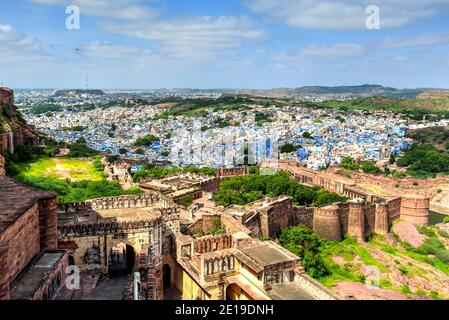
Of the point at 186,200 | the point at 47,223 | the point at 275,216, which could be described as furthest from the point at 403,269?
the point at 47,223

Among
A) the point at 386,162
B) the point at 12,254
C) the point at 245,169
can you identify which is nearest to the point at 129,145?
the point at 245,169

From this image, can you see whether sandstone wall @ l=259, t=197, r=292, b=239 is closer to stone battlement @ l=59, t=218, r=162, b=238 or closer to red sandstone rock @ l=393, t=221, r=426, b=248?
stone battlement @ l=59, t=218, r=162, b=238

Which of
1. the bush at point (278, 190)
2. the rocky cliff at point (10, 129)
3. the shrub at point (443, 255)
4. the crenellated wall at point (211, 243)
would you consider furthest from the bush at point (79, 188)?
the shrub at point (443, 255)

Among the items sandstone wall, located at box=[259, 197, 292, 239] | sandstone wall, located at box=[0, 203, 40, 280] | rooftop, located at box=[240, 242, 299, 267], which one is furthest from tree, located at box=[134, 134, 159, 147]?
sandstone wall, located at box=[0, 203, 40, 280]

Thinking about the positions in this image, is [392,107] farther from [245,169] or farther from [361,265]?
[361,265]

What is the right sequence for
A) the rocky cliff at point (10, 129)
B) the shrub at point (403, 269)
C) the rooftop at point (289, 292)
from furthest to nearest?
the rocky cliff at point (10, 129), the shrub at point (403, 269), the rooftop at point (289, 292)

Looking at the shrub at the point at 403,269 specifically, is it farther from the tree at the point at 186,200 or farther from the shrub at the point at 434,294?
the tree at the point at 186,200
